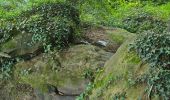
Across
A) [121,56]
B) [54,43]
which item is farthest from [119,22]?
[121,56]

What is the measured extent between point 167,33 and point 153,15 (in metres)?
5.82

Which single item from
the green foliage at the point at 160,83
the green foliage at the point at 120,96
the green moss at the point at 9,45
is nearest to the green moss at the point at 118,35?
the green moss at the point at 9,45

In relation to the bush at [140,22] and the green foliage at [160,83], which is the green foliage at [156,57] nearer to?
the green foliage at [160,83]

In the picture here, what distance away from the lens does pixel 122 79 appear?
588cm

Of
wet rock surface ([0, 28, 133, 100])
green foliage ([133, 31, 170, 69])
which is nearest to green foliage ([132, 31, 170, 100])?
green foliage ([133, 31, 170, 69])

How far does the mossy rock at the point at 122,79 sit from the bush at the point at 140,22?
393cm

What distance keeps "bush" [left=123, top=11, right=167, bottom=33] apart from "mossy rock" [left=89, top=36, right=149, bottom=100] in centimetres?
393

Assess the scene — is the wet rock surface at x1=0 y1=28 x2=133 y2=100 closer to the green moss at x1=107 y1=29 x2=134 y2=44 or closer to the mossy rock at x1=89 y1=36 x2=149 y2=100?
the green moss at x1=107 y1=29 x2=134 y2=44

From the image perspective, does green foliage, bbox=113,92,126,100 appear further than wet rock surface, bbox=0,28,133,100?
No

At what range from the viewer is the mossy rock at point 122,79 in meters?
5.55

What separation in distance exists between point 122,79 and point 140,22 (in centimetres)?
531

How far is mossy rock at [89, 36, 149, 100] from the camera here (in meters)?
5.55

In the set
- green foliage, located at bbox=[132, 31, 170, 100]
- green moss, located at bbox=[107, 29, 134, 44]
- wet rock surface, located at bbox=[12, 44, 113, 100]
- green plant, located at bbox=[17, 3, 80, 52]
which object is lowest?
wet rock surface, located at bbox=[12, 44, 113, 100]

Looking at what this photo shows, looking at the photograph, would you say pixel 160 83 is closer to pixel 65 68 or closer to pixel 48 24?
pixel 65 68
